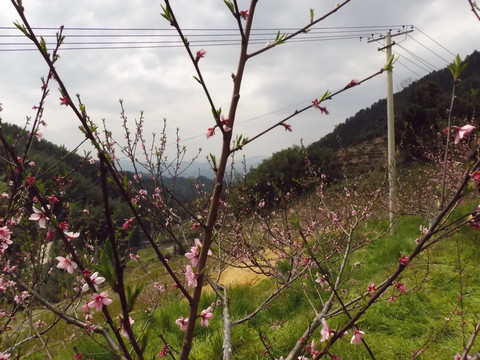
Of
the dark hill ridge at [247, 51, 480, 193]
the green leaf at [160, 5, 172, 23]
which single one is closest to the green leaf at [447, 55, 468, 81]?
the green leaf at [160, 5, 172, 23]

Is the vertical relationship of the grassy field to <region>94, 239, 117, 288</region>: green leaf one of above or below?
below

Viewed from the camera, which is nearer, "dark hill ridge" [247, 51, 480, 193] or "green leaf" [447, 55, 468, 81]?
"green leaf" [447, 55, 468, 81]

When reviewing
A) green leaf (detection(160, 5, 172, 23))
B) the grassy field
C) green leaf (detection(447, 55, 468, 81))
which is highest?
green leaf (detection(160, 5, 172, 23))

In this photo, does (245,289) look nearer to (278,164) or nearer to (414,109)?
(278,164)

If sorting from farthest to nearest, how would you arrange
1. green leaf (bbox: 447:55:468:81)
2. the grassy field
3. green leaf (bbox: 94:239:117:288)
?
the grassy field
green leaf (bbox: 447:55:468:81)
green leaf (bbox: 94:239:117:288)

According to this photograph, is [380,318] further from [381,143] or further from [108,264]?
[381,143]

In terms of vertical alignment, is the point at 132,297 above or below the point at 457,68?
below

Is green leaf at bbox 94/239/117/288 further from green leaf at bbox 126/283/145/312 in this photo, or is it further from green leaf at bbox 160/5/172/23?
green leaf at bbox 160/5/172/23

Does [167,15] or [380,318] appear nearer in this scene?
[167,15]

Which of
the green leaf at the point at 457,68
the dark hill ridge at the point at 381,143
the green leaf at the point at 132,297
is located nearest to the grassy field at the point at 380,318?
the green leaf at the point at 457,68

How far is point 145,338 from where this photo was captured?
0.80 meters

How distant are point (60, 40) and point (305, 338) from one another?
2262mm

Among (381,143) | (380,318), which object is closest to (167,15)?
(380,318)

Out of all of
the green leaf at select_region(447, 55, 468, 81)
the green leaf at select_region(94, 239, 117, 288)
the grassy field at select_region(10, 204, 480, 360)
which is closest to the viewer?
the green leaf at select_region(94, 239, 117, 288)
